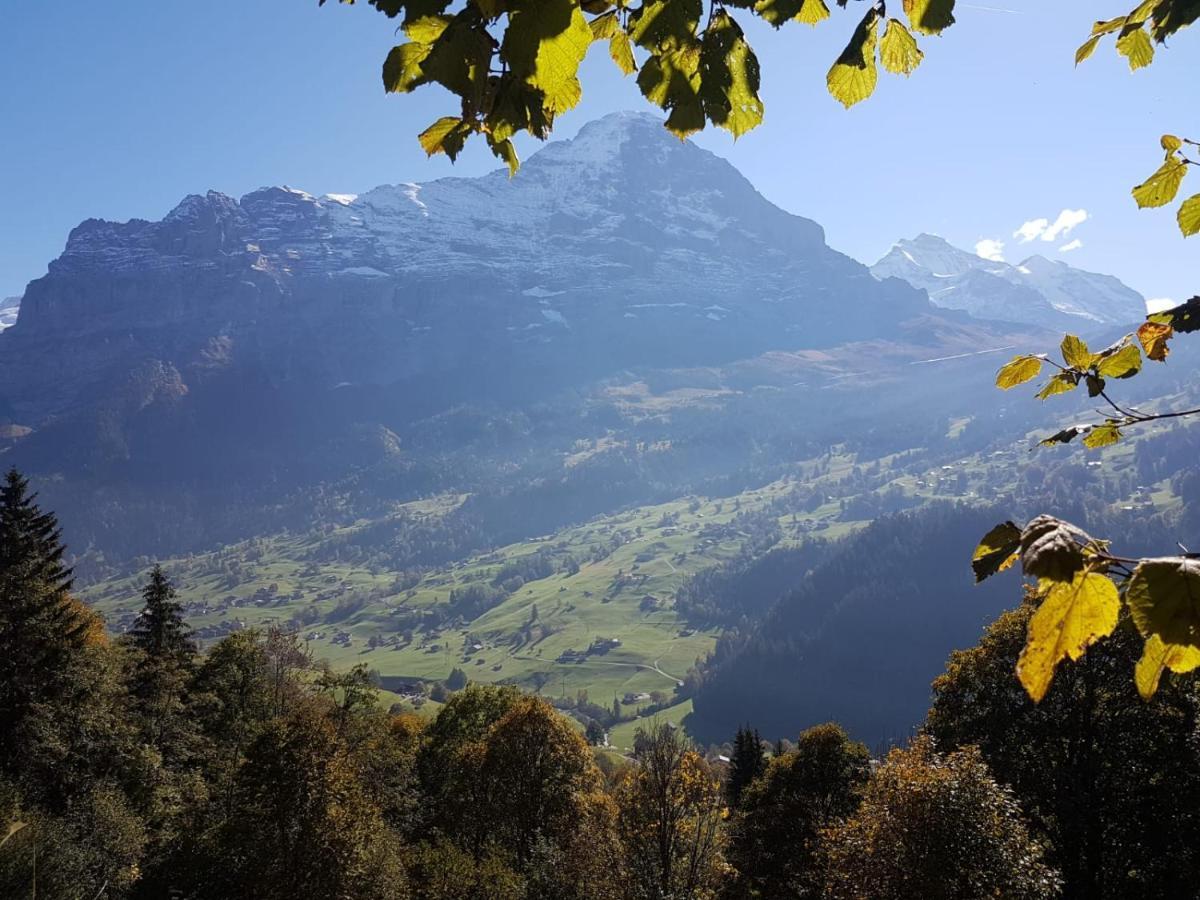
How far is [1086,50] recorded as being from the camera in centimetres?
344

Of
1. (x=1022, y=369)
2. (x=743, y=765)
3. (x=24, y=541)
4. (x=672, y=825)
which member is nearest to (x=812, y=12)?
(x=1022, y=369)

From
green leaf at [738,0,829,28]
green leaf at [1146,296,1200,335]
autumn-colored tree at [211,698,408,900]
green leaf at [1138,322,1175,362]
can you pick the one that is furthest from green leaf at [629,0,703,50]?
autumn-colored tree at [211,698,408,900]

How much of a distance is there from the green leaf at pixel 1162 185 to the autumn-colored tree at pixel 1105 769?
26.0 meters

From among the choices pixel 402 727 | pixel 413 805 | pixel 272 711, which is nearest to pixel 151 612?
pixel 272 711

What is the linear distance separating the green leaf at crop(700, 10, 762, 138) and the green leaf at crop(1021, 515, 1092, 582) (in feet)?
6.96

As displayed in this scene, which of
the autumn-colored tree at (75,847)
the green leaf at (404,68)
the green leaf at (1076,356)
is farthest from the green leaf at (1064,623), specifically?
the autumn-colored tree at (75,847)

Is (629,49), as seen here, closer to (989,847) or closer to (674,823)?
(989,847)

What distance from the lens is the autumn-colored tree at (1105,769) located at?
24188 millimetres

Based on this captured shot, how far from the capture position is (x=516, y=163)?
3.46 meters

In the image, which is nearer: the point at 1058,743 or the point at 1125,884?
the point at 1125,884

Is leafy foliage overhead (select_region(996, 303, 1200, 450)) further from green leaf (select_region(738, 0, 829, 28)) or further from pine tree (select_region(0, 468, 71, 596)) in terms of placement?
pine tree (select_region(0, 468, 71, 596))

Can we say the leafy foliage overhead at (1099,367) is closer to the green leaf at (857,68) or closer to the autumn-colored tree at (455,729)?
the green leaf at (857,68)

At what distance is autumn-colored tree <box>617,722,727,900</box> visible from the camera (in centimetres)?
2380

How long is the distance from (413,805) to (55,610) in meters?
25.4
